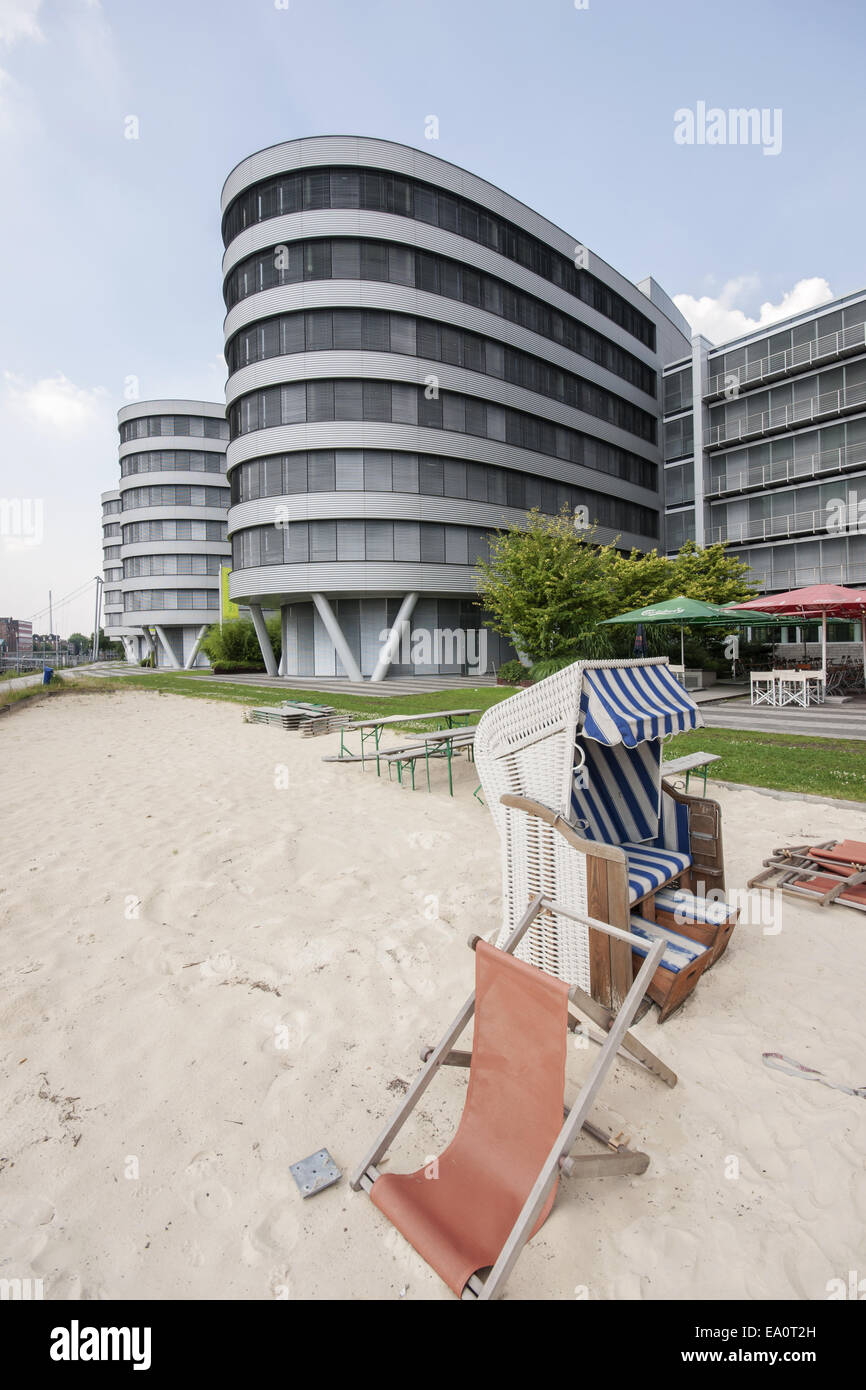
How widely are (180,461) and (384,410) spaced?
39524 mm

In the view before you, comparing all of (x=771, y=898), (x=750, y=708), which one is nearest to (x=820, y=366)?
(x=750, y=708)

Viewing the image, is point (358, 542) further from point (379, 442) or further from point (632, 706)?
point (632, 706)

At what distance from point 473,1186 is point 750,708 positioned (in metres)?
16.3

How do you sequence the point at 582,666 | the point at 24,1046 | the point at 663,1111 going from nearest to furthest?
the point at 663,1111
the point at 24,1046
the point at 582,666

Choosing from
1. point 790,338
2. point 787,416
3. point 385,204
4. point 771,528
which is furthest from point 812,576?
point 385,204

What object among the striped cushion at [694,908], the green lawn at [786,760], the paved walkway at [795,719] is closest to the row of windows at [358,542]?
the paved walkway at [795,719]

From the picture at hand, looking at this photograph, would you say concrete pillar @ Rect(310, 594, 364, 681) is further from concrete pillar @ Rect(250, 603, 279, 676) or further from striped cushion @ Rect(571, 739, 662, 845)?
striped cushion @ Rect(571, 739, 662, 845)

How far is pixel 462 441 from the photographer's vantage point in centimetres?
3153

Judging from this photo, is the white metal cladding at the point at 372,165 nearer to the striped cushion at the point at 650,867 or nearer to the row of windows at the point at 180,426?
the row of windows at the point at 180,426

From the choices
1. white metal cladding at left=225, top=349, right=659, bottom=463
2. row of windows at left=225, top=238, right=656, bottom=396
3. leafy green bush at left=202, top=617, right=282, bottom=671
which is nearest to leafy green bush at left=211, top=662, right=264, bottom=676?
leafy green bush at left=202, top=617, right=282, bottom=671

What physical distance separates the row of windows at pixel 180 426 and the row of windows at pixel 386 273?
30.1 meters

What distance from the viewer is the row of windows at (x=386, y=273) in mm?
29344

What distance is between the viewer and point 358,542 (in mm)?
30047
